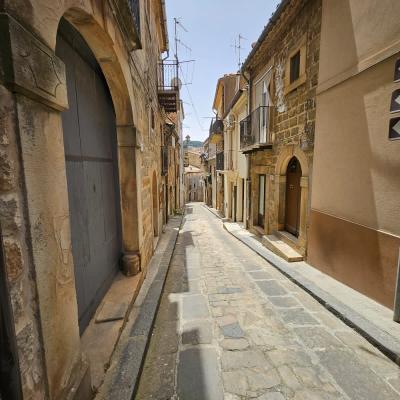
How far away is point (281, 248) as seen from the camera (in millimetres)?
5930

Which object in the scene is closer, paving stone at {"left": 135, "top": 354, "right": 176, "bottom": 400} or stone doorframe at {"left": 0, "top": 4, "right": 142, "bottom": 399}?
stone doorframe at {"left": 0, "top": 4, "right": 142, "bottom": 399}

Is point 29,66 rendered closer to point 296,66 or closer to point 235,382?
point 235,382

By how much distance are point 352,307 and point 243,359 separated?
1.94 metres

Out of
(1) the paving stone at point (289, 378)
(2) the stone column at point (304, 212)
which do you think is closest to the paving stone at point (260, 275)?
(2) the stone column at point (304, 212)

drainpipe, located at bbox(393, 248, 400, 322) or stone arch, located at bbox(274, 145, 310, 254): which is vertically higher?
stone arch, located at bbox(274, 145, 310, 254)

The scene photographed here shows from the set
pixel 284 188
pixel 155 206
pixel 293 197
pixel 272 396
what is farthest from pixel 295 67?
pixel 272 396

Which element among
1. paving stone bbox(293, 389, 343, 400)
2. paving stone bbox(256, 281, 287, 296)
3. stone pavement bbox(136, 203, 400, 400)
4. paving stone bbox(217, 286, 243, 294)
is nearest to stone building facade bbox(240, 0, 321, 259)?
paving stone bbox(256, 281, 287, 296)

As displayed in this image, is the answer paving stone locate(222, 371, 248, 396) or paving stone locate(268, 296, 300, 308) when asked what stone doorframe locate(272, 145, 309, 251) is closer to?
paving stone locate(268, 296, 300, 308)

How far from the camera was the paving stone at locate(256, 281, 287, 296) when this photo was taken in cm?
403

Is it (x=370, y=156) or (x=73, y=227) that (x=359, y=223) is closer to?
(x=370, y=156)

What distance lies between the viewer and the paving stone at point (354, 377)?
2.08 meters

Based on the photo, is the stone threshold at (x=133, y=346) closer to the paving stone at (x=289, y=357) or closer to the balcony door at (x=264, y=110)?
the paving stone at (x=289, y=357)

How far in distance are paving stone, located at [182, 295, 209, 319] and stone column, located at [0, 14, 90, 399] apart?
1918 mm

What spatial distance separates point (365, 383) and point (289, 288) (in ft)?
6.66
